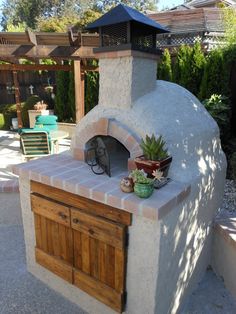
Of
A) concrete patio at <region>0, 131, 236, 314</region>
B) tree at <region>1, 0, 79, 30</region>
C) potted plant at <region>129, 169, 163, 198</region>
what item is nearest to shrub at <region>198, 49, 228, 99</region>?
concrete patio at <region>0, 131, 236, 314</region>

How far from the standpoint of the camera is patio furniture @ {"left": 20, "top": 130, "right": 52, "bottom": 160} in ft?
21.2

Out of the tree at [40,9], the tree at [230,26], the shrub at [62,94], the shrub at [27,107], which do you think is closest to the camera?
the tree at [230,26]

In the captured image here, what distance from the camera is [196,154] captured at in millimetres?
2980

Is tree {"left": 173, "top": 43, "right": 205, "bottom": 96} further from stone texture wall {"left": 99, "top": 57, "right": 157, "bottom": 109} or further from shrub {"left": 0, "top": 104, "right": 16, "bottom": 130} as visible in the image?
shrub {"left": 0, "top": 104, "right": 16, "bottom": 130}

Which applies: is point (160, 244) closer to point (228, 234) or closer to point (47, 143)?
point (228, 234)

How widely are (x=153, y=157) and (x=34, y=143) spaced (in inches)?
189

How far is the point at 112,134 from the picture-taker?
9.29 ft

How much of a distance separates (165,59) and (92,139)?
5.92m

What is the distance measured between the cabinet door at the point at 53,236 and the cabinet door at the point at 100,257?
0.36ft

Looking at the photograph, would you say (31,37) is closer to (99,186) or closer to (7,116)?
(99,186)

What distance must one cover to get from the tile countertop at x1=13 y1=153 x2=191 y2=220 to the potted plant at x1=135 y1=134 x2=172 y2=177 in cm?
22

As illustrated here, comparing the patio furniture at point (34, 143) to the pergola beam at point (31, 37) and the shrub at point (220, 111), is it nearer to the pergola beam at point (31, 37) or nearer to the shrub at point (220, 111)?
the pergola beam at point (31, 37)

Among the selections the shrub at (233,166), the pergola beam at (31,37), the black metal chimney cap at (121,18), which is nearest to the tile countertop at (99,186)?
the black metal chimney cap at (121,18)

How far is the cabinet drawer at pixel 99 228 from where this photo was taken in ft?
7.89
